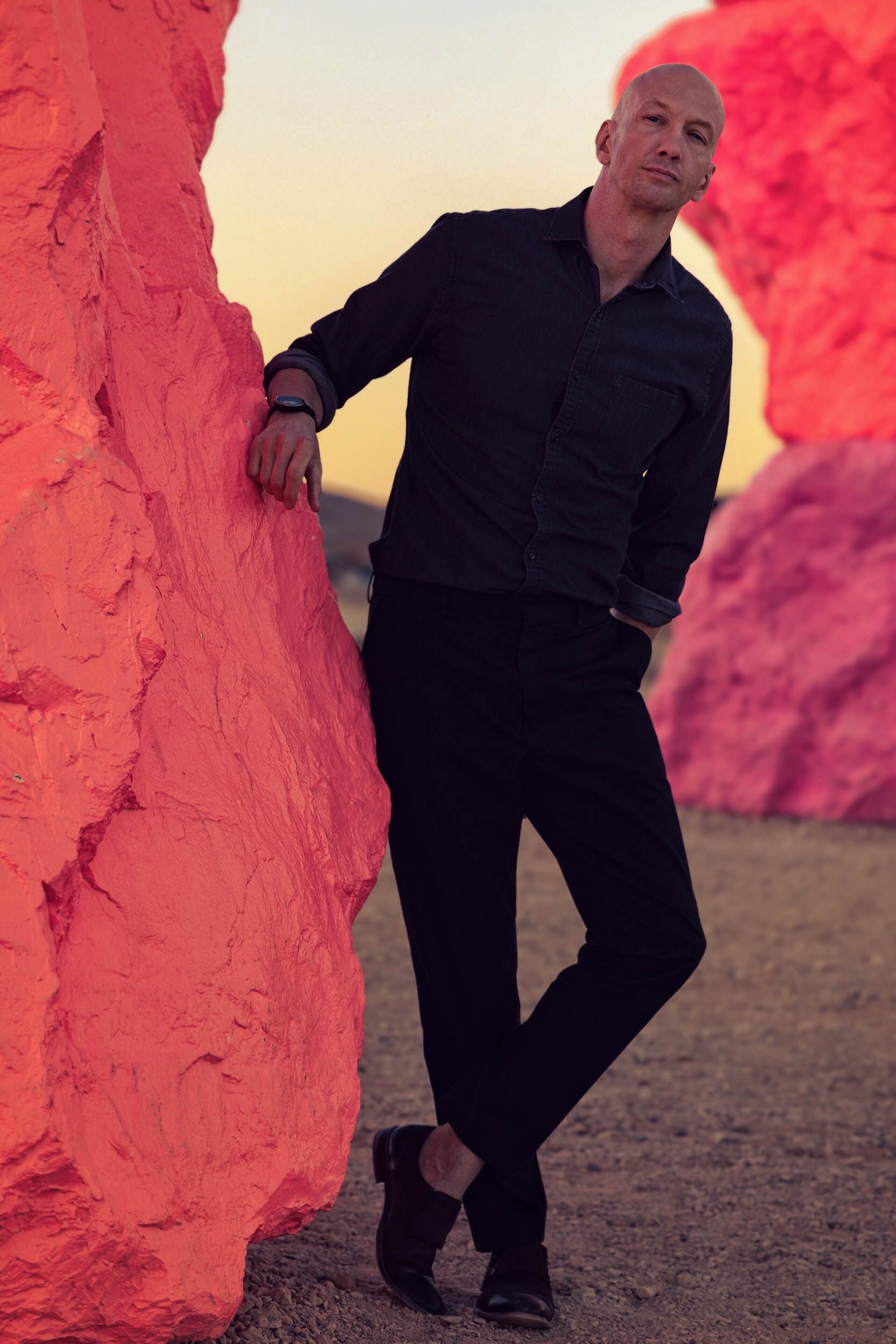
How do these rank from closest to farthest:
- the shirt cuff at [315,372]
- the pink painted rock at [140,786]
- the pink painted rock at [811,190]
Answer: the pink painted rock at [140,786]
the shirt cuff at [315,372]
the pink painted rock at [811,190]

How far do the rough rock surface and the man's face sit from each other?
5439mm

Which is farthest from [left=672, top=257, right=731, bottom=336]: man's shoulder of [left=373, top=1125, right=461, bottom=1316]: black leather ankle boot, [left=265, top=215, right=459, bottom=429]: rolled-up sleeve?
[left=373, top=1125, right=461, bottom=1316]: black leather ankle boot

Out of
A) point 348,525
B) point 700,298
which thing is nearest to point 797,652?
point 700,298

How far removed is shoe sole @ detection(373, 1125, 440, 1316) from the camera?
8.29ft

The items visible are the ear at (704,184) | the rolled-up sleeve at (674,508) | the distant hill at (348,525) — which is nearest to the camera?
the ear at (704,184)

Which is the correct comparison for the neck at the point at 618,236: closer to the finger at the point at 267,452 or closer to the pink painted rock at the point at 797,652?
the finger at the point at 267,452

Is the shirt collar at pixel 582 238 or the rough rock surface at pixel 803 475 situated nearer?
the shirt collar at pixel 582 238

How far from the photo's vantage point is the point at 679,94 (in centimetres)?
249

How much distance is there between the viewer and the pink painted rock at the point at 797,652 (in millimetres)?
7672

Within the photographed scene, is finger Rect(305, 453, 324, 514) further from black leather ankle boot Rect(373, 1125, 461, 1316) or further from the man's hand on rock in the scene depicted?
black leather ankle boot Rect(373, 1125, 461, 1316)

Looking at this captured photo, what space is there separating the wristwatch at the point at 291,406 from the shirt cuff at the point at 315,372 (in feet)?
0.14

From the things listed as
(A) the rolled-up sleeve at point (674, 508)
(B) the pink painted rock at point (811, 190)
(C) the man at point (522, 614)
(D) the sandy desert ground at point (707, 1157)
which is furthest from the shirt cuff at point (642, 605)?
(B) the pink painted rock at point (811, 190)

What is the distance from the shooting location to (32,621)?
189 cm

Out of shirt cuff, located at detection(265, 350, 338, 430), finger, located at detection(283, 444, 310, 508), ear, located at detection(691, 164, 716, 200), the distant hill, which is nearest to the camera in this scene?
finger, located at detection(283, 444, 310, 508)
